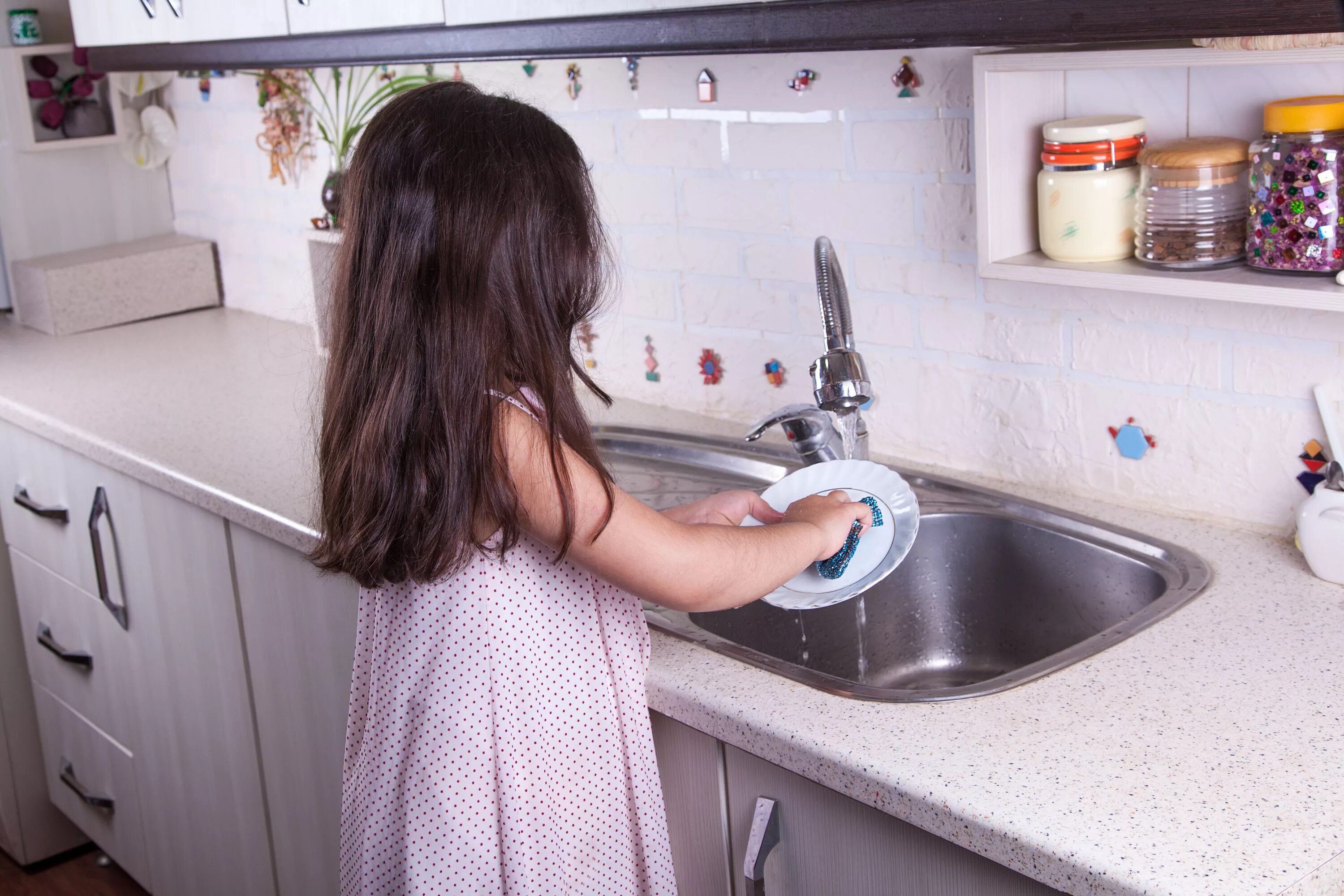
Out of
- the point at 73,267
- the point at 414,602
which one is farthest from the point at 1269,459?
the point at 73,267

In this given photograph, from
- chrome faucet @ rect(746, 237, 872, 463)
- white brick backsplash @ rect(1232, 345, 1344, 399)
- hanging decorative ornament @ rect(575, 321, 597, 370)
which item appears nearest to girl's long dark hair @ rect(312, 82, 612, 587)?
chrome faucet @ rect(746, 237, 872, 463)

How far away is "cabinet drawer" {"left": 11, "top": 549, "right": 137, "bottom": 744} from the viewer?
6.67 ft

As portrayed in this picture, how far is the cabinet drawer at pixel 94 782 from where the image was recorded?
2.13 m

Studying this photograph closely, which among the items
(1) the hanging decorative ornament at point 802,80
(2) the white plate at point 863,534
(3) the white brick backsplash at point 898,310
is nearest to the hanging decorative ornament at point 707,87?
(3) the white brick backsplash at point 898,310

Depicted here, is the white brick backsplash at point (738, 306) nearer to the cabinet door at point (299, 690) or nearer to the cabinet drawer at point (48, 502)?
the cabinet door at point (299, 690)

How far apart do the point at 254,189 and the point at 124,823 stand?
119 centimetres

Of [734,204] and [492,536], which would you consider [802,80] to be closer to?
[734,204]

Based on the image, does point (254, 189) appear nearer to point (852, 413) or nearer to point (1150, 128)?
point (852, 413)

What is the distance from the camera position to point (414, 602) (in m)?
1.11

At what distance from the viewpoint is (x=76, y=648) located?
7.04 ft

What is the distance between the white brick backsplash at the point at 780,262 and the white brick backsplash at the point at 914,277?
7 centimetres

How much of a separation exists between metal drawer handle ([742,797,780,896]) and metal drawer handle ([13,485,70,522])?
4.56 feet

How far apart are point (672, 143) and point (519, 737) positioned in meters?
0.92

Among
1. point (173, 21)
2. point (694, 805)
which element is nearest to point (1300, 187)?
point (694, 805)
